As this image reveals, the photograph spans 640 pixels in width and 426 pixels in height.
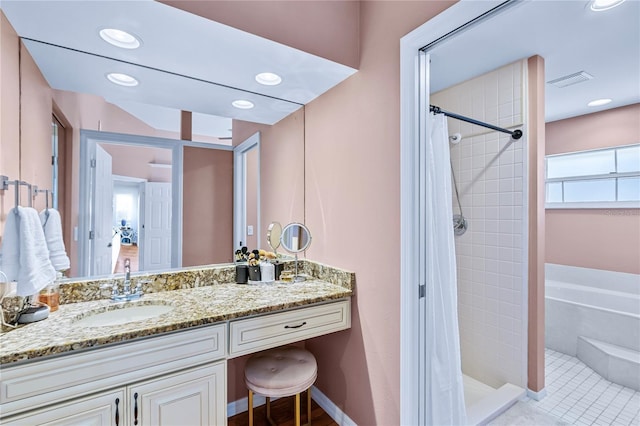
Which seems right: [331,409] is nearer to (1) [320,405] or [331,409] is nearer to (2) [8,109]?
(1) [320,405]

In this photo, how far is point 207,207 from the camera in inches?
71.1

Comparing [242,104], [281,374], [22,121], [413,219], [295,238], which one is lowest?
[281,374]

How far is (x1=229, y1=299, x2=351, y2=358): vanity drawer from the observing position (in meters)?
1.33

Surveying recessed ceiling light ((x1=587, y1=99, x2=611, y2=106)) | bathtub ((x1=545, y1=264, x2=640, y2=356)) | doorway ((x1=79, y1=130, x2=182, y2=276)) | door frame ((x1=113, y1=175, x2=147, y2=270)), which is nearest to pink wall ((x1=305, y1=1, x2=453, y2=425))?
doorway ((x1=79, y1=130, x2=182, y2=276))

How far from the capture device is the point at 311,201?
6.70 ft

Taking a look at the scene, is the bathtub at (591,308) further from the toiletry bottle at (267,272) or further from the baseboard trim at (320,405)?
the toiletry bottle at (267,272)

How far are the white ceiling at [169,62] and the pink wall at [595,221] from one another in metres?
2.90

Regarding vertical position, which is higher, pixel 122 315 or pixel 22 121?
A: pixel 22 121

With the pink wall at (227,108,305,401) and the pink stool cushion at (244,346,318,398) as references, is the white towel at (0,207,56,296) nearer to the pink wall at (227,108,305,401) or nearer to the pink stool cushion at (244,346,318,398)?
the pink stool cushion at (244,346,318,398)

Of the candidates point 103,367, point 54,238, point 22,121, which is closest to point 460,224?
point 103,367

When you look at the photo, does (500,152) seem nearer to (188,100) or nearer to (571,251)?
(571,251)

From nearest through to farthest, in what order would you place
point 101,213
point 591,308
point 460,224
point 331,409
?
1. point 101,213
2. point 331,409
3. point 460,224
4. point 591,308

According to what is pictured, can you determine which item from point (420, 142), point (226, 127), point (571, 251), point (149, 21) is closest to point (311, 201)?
point (226, 127)

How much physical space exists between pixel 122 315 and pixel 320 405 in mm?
1300
